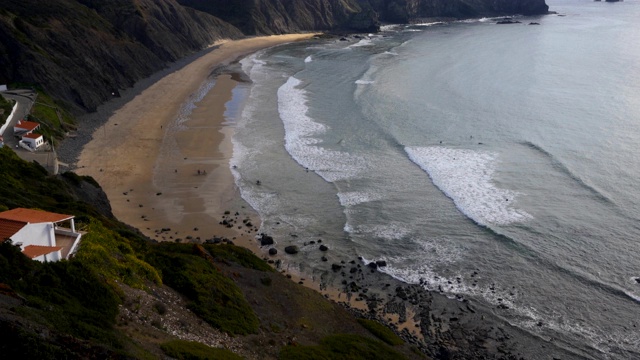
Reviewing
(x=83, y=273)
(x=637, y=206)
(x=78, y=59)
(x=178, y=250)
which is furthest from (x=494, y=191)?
(x=78, y=59)

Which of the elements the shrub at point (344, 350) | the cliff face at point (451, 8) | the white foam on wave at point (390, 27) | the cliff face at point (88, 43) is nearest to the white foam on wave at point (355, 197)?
the shrub at point (344, 350)

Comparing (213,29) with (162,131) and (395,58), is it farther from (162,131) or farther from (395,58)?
(162,131)

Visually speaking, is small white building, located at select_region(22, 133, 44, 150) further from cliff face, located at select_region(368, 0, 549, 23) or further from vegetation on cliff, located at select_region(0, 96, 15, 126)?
cliff face, located at select_region(368, 0, 549, 23)

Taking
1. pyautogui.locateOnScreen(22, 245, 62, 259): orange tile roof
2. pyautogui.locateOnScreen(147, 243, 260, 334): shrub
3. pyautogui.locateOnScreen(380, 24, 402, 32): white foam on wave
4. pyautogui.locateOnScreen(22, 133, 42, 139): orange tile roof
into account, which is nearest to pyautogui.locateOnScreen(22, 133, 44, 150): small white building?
pyautogui.locateOnScreen(22, 133, 42, 139): orange tile roof

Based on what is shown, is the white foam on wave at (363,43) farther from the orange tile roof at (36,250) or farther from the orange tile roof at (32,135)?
the orange tile roof at (36,250)

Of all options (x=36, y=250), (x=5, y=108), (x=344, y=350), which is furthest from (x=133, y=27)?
(x=344, y=350)

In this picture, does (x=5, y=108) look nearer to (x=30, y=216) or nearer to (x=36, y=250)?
(x=30, y=216)
